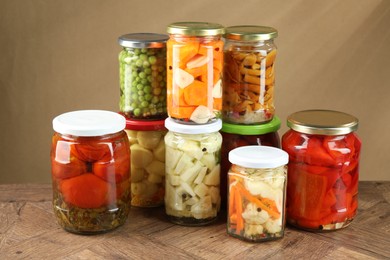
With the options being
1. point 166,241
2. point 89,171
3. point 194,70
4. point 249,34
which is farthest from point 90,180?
point 249,34

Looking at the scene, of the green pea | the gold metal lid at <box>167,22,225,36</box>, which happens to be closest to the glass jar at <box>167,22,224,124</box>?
the gold metal lid at <box>167,22,225,36</box>

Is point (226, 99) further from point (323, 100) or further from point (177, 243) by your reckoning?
point (323, 100)

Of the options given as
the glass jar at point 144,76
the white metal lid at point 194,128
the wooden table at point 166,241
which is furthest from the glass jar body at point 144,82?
the wooden table at point 166,241

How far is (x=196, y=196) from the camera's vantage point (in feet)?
4.74

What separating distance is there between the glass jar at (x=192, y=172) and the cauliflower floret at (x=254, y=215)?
114 mm

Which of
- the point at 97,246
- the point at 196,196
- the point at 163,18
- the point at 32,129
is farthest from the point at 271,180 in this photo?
the point at 32,129

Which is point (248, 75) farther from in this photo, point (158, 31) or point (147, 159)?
point (158, 31)

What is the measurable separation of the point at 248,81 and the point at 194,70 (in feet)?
0.42

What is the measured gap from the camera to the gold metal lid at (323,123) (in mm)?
1380

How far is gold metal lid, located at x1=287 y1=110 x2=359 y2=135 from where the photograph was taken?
4.53 ft

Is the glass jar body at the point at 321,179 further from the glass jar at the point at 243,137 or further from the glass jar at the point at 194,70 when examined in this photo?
the glass jar at the point at 194,70

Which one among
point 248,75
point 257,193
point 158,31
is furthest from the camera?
point 158,31

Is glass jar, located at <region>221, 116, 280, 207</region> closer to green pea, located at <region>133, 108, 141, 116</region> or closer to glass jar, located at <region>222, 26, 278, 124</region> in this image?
glass jar, located at <region>222, 26, 278, 124</region>

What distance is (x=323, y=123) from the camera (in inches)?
55.2
